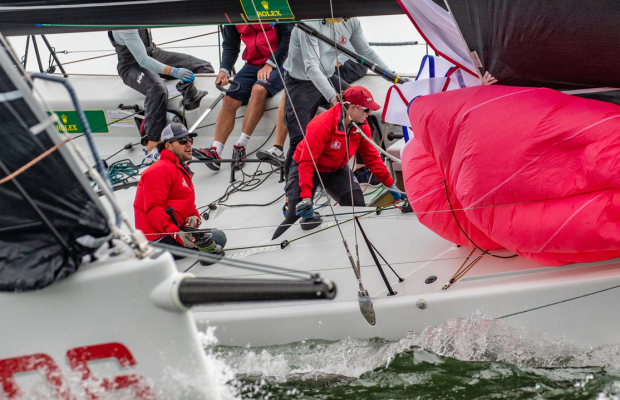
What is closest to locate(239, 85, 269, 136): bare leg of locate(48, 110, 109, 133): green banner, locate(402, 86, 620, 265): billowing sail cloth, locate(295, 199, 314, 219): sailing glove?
locate(295, 199, 314, 219): sailing glove

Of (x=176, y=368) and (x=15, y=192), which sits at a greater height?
(x=15, y=192)

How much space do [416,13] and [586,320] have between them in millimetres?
1270

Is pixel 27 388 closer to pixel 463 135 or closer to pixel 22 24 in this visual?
pixel 463 135

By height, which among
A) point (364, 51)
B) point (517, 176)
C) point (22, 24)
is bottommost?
point (517, 176)

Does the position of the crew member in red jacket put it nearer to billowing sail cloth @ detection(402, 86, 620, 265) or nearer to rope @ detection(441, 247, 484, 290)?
rope @ detection(441, 247, 484, 290)

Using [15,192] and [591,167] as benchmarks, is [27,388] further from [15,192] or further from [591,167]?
[591,167]

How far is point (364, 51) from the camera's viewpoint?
325 centimetres

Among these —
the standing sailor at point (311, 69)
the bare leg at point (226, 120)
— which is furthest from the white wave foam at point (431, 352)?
the bare leg at point (226, 120)

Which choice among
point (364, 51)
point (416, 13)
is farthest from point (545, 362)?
point (364, 51)

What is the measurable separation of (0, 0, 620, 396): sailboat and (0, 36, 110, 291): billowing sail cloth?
38cm

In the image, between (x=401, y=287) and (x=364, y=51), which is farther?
(x=364, y=51)

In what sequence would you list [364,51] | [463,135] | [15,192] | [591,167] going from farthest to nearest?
[364,51] < [463,135] < [591,167] < [15,192]

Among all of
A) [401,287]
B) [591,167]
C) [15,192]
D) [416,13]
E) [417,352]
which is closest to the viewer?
[15,192]

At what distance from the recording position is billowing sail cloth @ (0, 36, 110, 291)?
1.29 meters
